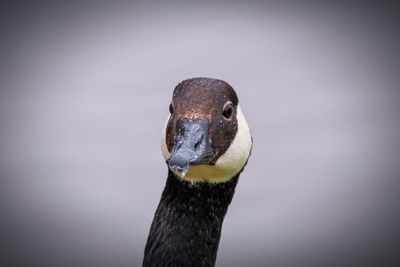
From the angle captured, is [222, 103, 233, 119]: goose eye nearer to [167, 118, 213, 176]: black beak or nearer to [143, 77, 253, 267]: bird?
[143, 77, 253, 267]: bird

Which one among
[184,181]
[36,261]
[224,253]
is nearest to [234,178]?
[184,181]

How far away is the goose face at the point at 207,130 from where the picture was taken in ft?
8.08

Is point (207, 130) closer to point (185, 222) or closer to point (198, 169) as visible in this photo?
point (198, 169)

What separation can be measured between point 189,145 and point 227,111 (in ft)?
0.99

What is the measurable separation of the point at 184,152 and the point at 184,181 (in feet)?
1.27

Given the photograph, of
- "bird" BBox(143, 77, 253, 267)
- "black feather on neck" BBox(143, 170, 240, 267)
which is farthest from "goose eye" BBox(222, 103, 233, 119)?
"black feather on neck" BBox(143, 170, 240, 267)

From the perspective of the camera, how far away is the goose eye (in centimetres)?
264

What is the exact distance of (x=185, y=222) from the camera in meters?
2.82

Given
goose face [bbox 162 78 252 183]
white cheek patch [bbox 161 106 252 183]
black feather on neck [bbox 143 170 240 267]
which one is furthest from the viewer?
black feather on neck [bbox 143 170 240 267]

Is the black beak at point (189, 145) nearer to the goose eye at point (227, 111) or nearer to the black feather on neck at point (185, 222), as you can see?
the goose eye at point (227, 111)

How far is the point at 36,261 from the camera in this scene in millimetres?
5105

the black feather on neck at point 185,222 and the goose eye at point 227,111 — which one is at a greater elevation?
the goose eye at point 227,111

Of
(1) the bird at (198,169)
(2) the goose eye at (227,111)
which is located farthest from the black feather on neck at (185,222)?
(2) the goose eye at (227,111)

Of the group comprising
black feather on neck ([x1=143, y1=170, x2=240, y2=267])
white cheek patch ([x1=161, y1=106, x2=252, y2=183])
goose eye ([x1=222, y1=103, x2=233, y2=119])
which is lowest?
black feather on neck ([x1=143, y1=170, x2=240, y2=267])
